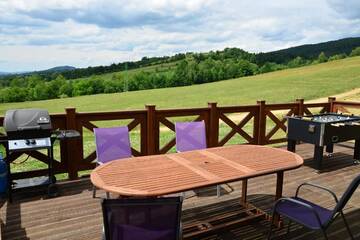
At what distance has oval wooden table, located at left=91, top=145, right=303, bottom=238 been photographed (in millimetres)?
2451

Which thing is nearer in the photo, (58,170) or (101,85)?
(58,170)

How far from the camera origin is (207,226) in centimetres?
322

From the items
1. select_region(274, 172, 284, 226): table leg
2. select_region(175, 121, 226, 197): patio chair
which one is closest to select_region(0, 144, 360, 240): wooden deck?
select_region(274, 172, 284, 226): table leg

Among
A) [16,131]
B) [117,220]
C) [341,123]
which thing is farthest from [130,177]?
[341,123]

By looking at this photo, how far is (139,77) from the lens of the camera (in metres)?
45.6

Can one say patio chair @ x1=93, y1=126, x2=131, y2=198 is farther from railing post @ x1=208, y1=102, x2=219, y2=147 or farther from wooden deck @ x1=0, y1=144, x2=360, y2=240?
railing post @ x1=208, y1=102, x2=219, y2=147

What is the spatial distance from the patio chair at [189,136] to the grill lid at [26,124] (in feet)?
5.82

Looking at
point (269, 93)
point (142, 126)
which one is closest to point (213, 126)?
point (142, 126)

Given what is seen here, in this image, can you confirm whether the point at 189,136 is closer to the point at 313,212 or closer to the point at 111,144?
the point at 111,144

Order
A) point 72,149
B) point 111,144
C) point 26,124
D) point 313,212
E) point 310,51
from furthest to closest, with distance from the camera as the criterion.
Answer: point 310,51, point 72,149, point 111,144, point 26,124, point 313,212

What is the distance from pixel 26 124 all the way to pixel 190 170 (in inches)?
→ 92.6

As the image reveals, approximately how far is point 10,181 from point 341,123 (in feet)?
17.5

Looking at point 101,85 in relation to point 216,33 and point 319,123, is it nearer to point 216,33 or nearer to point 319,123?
point 216,33

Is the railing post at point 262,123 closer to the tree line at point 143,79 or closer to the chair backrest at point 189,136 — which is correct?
the chair backrest at point 189,136
